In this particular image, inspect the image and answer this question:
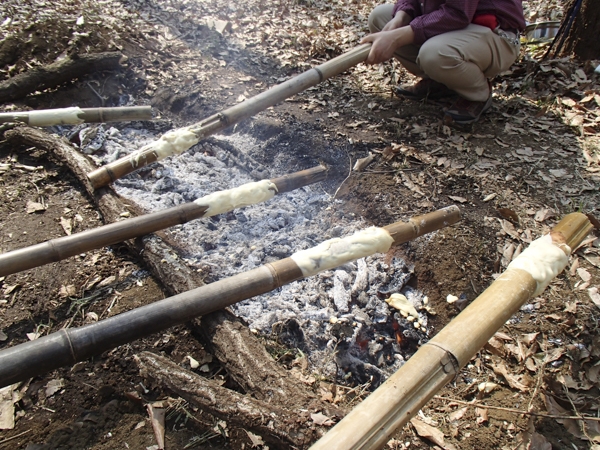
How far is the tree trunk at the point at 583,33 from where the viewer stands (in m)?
4.66

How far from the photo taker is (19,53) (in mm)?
5324

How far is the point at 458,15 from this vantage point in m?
3.97

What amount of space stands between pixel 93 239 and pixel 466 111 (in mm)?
4236

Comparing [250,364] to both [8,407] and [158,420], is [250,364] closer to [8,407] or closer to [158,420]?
[158,420]

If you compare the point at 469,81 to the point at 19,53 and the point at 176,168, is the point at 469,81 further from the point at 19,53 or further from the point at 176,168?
the point at 19,53

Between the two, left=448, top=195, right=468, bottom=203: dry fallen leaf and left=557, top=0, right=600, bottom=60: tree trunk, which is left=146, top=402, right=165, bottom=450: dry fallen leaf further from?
left=557, top=0, right=600, bottom=60: tree trunk

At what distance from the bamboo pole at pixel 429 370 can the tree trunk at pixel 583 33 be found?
14.0 ft

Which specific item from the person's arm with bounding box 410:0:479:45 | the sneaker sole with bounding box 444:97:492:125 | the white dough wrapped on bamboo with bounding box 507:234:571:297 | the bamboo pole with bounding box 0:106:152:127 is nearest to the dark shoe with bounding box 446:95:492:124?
the sneaker sole with bounding box 444:97:492:125

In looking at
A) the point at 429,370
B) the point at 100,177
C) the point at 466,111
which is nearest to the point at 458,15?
the point at 466,111

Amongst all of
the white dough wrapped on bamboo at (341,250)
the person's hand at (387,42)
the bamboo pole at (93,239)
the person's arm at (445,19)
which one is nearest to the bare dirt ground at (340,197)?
the bamboo pole at (93,239)

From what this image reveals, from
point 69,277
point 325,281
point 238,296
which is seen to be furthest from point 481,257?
point 69,277

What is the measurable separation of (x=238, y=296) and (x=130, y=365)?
856 millimetres

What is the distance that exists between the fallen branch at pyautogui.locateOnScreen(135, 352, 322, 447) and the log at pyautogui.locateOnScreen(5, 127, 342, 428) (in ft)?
0.46

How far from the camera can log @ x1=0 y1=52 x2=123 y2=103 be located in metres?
4.71
